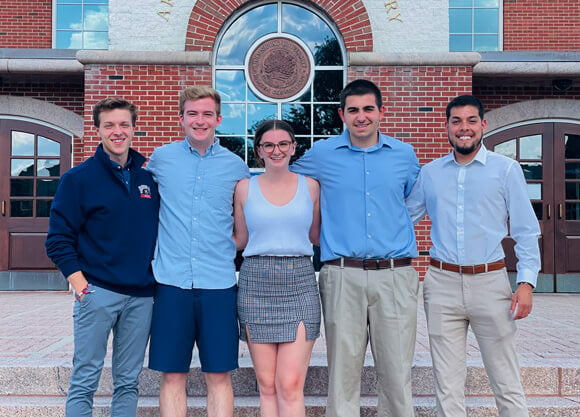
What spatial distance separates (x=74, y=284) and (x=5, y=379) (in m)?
1.98

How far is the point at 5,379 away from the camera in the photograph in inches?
169

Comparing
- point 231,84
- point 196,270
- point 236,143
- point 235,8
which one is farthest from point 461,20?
point 196,270

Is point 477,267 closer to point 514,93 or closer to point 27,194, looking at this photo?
point 514,93

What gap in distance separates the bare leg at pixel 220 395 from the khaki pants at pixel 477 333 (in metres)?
1.22

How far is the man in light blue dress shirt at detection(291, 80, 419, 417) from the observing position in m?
3.09

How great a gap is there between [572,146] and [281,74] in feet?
17.3

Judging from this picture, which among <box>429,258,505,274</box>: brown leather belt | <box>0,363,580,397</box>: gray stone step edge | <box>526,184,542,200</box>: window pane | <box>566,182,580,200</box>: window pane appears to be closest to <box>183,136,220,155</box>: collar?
<box>429,258,505,274</box>: brown leather belt

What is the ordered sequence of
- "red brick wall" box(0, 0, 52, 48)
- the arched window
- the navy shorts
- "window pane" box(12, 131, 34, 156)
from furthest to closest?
"red brick wall" box(0, 0, 52, 48) → "window pane" box(12, 131, 34, 156) → the arched window → the navy shorts

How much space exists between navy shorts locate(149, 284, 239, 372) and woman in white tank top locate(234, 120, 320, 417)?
131 mm

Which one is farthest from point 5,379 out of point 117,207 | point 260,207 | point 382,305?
point 382,305

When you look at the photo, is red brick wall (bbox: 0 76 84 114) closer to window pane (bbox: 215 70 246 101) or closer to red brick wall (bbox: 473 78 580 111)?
window pane (bbox: 215 70 246 101)

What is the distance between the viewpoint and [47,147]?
9.67m

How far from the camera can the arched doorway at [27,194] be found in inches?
374

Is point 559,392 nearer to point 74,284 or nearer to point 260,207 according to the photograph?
point 260,207
